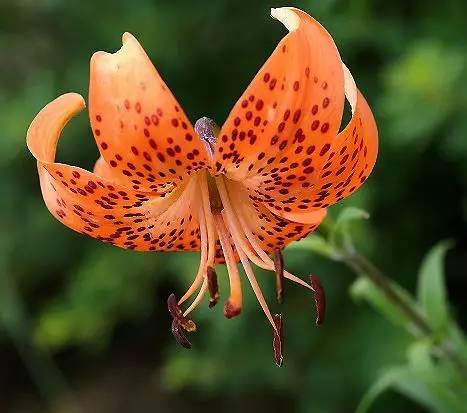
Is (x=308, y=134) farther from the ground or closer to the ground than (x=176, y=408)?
farther from the ground

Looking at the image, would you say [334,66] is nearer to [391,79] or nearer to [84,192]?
[84,192]

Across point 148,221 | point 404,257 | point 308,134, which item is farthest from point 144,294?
point 308,134

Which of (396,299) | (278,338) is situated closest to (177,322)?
(278,338)

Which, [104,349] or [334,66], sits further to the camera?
[104,349]

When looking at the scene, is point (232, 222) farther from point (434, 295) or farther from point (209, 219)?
point (434, 295)

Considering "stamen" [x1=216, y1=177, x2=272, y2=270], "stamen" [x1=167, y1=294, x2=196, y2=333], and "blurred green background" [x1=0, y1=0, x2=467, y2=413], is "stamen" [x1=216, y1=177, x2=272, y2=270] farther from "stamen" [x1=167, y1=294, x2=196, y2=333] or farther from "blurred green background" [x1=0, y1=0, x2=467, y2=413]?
"blurred green background" [x1=0, y1=0, x2=467, y2=413]

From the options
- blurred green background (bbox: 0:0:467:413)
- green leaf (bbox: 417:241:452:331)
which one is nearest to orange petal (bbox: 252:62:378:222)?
green leaf (bbox: 417:241:452:331)

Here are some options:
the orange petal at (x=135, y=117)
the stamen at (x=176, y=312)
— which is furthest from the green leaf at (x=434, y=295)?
the orange petal at (x=135, y=117)
